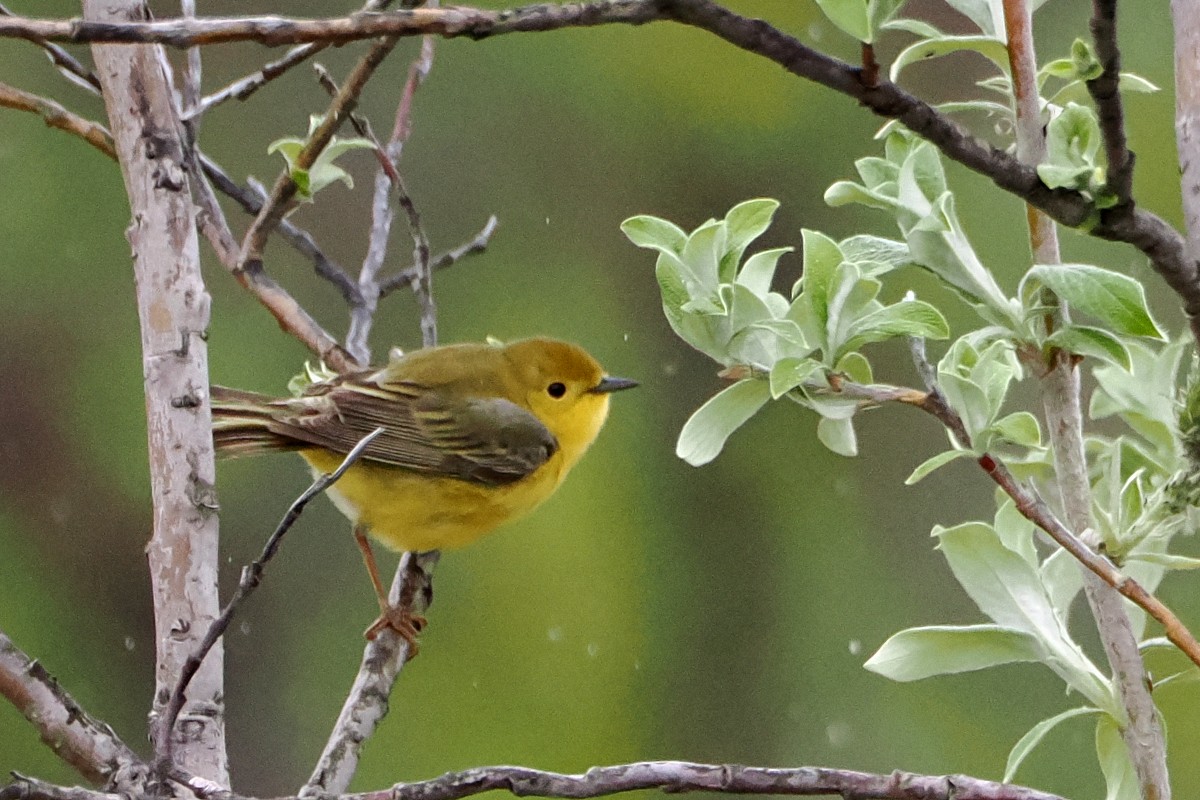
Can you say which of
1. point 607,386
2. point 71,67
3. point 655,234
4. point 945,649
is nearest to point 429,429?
point 607,386

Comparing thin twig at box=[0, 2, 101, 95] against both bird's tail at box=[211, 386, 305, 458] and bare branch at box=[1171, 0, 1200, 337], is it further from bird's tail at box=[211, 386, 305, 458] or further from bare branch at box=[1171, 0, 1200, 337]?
bare branch at box=[1171, 0, 1200, 337]

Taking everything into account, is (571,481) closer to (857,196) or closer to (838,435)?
(838,435)

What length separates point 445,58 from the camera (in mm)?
5613

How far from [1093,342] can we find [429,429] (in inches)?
72.9

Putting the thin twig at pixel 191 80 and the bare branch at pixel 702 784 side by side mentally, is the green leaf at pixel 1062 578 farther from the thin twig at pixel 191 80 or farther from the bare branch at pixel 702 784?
the thin twig at pixel 191 80

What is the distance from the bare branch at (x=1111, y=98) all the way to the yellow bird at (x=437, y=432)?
1.46 metres

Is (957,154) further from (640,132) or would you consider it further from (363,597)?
(640,132)

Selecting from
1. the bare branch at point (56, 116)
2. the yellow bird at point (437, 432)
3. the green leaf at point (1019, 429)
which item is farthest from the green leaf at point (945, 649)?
the yellow bird at point (437, 432)

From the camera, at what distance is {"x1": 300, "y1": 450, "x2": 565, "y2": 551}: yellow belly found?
89.4 inches

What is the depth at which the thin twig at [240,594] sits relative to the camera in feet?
2.40

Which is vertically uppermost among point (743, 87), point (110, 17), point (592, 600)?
point (743, 87)

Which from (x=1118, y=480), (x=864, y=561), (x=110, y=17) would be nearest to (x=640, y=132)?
(x=864, y=561)

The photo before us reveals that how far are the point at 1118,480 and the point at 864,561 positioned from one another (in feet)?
13.3

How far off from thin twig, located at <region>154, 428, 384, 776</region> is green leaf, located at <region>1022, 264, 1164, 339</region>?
1.23ft
